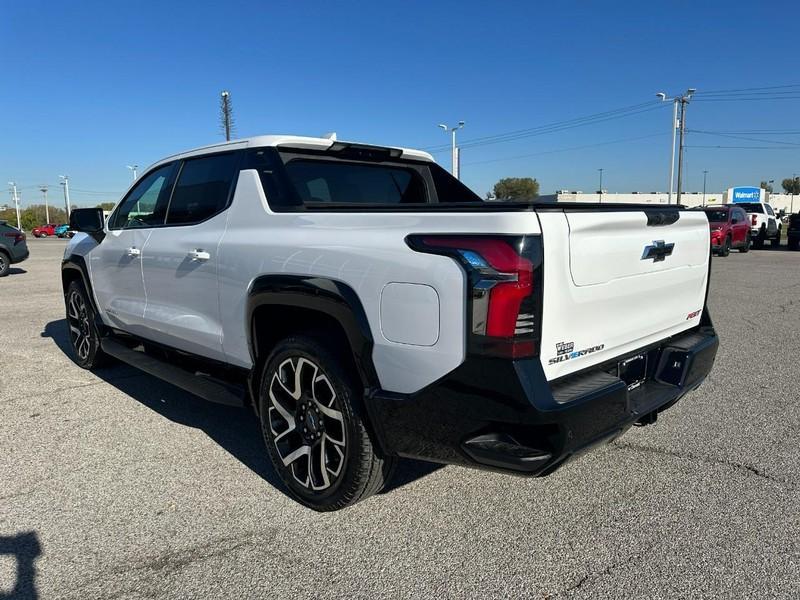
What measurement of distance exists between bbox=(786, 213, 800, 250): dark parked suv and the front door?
25593 millimetres

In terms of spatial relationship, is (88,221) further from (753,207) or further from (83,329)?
(753,207)

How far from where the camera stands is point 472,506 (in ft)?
10.0

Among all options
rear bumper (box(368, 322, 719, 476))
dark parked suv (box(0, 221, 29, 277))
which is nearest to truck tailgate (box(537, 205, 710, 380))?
rear bumper (box(368, 322, 719, 476))

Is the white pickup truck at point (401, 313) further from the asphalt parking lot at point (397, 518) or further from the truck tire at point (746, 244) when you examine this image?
the truck tire at point (746, 244)

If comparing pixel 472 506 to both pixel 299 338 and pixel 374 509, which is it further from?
pixel 299 338

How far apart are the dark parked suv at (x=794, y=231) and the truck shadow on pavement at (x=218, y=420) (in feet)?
83.5

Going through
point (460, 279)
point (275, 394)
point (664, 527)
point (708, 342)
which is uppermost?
point (460, 279)

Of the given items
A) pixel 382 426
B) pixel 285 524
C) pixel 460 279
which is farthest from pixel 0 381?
pixel 460 279

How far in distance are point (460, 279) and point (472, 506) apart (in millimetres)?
1386

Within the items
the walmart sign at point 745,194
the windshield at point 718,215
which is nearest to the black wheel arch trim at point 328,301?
the windshield at point 718,215

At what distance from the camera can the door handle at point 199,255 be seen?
3.62 m

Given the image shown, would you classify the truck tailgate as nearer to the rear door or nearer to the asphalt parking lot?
the asphalt parking lot

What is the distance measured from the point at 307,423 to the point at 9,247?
15279 mm

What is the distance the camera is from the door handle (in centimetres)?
362
